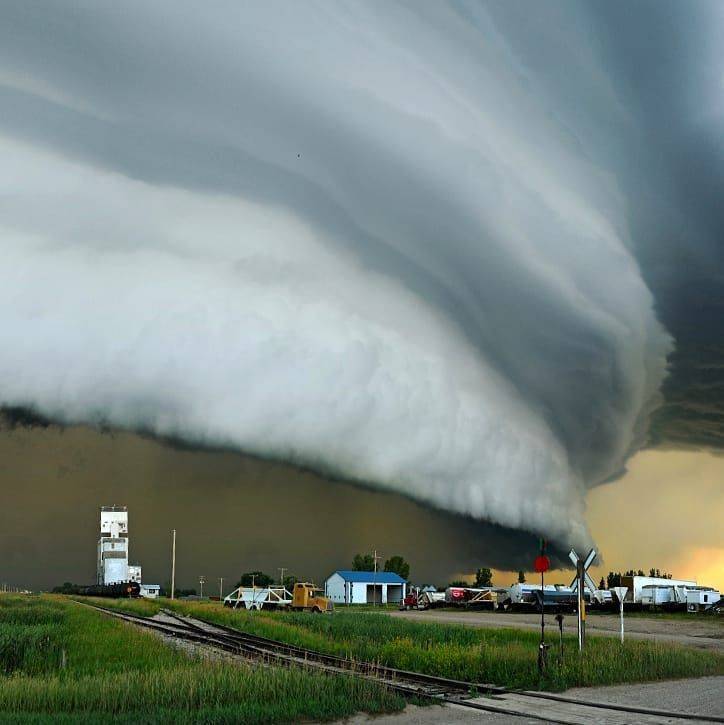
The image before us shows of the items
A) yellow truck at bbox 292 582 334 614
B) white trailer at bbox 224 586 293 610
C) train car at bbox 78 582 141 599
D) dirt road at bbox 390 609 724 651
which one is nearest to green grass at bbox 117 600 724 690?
dirt road at bbox 390 609 724 651

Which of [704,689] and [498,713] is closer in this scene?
[498,713]

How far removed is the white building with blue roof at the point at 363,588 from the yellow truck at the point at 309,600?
152 ft

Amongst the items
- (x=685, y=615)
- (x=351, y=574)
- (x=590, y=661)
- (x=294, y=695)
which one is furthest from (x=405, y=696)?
(x=351, y=574)

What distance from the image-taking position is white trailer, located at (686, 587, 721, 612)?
73188 mm

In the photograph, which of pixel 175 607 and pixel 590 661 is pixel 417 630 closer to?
pixel 590 661

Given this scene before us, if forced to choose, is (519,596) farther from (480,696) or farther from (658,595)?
(480,696)

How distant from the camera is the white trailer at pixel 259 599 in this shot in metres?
73.9

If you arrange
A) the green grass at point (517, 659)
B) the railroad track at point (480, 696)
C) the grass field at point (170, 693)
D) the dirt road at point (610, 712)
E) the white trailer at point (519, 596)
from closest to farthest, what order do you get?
the grass field at point (170, 693), the dirt road at point (610, 712), the railroad track at point (480, 696), the green grass at point (517, 659), the white trailer at point (519, 596)

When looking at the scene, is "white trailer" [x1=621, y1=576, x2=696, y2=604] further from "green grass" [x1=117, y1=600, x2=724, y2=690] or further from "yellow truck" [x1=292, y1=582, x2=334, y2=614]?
"green grass" [x1=117, y1=600, x2=724, y2=690]

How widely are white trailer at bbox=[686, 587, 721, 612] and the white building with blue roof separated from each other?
46.4m

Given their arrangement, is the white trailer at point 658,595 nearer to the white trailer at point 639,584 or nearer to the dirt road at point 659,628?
the white trailer at point 639,584

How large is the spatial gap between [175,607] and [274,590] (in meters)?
8.57

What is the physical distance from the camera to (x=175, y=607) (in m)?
73.9

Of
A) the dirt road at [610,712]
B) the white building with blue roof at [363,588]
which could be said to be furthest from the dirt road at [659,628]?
the white building with blue roof at [363,588]
